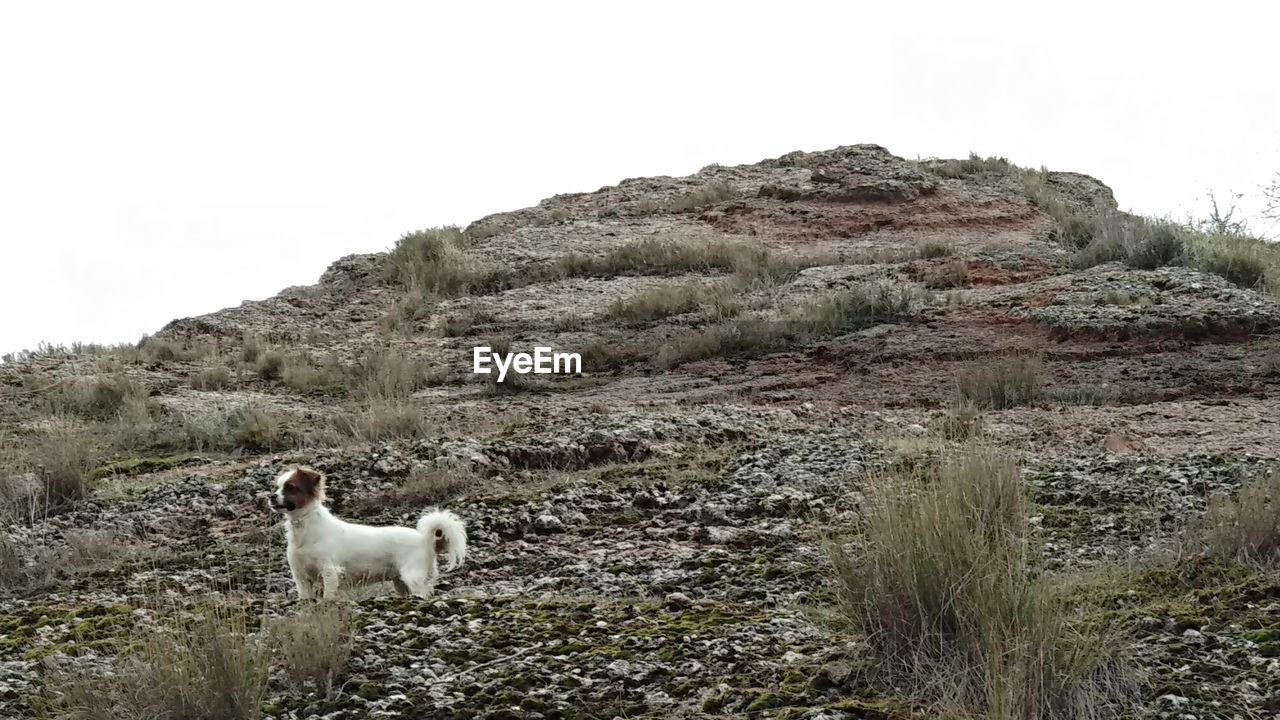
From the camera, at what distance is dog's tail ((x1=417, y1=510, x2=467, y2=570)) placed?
22.7ft

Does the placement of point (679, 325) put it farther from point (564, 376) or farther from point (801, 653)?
point (801, 653)

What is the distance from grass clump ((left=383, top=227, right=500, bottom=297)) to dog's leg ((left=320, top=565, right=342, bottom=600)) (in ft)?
49.4

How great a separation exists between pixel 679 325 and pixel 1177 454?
381 inches

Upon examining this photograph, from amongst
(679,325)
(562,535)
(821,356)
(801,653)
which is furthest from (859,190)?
(801,653)

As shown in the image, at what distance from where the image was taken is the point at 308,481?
22.5 ft

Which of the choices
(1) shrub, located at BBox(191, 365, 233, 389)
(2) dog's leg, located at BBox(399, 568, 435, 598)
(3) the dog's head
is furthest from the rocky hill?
(3) the dog's head

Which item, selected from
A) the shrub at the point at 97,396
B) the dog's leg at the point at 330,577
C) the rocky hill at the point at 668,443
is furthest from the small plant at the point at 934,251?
the dog's leg at the point at 330,577

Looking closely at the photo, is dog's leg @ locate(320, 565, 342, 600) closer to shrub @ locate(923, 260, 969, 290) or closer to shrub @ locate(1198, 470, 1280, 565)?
shrub @ locate(1198, 470, 1280, 565)

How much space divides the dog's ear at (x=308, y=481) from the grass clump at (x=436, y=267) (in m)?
14.8

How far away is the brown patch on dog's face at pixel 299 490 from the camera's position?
680cm

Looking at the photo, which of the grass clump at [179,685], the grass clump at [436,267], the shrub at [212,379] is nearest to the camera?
the grass clump at [179,685]

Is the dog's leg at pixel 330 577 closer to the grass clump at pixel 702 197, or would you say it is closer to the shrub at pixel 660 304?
the shrub at pixel 660 304

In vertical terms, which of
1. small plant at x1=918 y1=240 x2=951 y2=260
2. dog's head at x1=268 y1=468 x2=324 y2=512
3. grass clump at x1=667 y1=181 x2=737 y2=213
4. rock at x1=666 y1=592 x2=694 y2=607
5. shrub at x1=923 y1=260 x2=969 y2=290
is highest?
grass clump at x1=667 y1=181 x2=737 y2=213

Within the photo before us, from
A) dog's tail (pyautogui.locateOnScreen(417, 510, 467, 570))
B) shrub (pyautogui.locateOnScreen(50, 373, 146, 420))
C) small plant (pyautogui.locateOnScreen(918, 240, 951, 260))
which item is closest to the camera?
dog's tail (pyautogui.locateOnScreen(417, 510, 467, 570))
